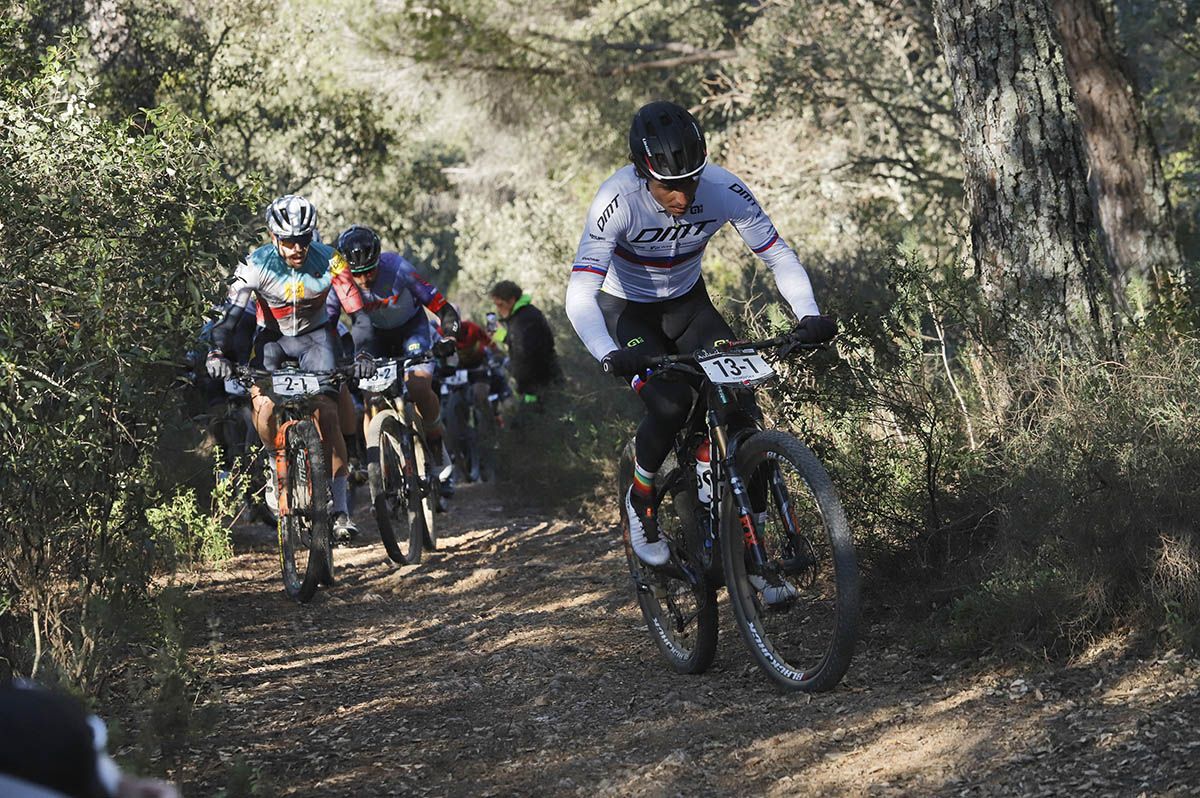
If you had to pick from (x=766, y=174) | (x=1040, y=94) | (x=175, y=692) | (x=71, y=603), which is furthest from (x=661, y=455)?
(x=766, y=174)

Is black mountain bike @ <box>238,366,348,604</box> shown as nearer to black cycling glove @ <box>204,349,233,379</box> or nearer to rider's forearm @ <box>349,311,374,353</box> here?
black cycling glove @ <box>204,349,233,379</box>

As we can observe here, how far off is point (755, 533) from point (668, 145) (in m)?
1.51

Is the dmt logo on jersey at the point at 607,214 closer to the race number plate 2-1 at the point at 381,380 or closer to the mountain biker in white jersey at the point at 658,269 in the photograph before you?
the mountain biker in white jersey at the point at 658,269

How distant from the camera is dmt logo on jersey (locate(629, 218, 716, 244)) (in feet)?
19.0

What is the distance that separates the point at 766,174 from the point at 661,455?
12.5 meters

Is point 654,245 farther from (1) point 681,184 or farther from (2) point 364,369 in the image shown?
(2) point 364,369

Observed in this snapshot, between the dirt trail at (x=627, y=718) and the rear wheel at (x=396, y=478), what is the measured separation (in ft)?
5.60

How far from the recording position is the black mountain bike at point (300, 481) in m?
8.12

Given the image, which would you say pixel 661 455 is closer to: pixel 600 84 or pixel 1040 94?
pixel 1040 94

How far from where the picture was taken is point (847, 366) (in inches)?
249

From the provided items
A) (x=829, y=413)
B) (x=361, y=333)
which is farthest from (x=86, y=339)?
(x=361, y=333)

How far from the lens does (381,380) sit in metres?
9.13

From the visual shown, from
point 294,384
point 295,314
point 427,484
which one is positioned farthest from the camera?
point 427,484

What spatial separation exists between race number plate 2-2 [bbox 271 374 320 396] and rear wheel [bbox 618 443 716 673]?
2629 mm
